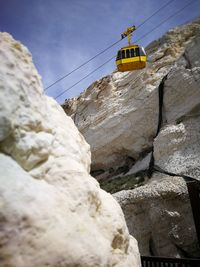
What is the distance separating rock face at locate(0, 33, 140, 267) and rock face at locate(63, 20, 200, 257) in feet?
16.4

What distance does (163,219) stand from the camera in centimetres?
768

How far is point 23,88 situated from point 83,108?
15.2 meters

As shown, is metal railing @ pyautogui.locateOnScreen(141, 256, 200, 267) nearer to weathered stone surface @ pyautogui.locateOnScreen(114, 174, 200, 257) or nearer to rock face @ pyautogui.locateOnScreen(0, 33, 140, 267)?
weathered stone surface @ pyautogui.locateOnScreen(114, 174, 200, 257)

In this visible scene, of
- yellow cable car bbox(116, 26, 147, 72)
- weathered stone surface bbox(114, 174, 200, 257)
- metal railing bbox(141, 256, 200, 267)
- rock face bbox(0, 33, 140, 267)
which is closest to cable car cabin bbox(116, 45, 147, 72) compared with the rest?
yellow cable car bbox(116, 26, 147, 72)

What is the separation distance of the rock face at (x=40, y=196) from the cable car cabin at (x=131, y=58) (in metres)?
9.44

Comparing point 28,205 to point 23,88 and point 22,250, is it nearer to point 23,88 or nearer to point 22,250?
point 22,250

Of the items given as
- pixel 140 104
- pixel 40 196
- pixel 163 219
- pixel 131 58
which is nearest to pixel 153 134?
pixel 140 104

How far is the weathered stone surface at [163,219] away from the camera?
722 cm

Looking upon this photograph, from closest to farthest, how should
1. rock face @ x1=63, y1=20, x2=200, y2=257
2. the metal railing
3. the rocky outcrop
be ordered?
the metal railing → rock face @ x1=63, y1=20, x2=200, y2=257 → the rocky outcrop

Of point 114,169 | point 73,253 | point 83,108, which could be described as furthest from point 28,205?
point 83,108

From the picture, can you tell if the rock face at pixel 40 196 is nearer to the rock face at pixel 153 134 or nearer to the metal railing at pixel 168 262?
the metal railing at pixel 168 262

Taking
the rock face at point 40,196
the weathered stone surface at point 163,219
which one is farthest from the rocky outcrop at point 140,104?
the rock face at point 40,196

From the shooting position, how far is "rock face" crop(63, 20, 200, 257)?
766 cm

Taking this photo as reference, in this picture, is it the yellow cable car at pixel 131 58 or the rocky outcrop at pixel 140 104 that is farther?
the yellow cable car at pixel 131 58
